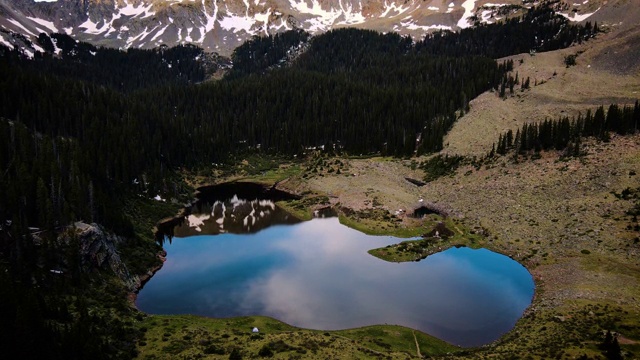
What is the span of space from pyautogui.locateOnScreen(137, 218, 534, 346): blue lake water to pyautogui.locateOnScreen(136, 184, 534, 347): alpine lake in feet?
0.41

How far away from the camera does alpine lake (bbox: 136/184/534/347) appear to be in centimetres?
5403

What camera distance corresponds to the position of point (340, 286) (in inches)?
2456

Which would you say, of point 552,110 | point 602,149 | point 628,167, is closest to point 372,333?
point 628,167

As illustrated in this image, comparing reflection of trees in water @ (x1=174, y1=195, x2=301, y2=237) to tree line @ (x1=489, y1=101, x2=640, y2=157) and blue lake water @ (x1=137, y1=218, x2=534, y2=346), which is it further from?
tree line @ (x1=489, y1=101, x2=640, y2=157)

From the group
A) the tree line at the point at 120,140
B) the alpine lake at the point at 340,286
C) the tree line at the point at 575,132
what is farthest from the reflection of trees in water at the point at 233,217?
the tree line at the point at 575,132

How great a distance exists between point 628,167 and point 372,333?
6075cm

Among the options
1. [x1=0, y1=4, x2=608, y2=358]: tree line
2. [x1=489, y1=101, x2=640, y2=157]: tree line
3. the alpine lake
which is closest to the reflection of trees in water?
the alpine lake

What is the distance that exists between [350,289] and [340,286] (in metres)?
1.49

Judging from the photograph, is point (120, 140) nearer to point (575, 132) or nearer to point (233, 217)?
point (233, 217)

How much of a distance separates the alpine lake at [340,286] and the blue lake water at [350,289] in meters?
0.12

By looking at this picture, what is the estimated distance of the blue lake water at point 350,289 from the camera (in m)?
53.8

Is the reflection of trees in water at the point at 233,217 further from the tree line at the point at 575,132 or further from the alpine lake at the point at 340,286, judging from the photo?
the tree line at the point at 575,132

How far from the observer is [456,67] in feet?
613

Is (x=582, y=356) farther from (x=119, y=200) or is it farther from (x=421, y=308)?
(x=119, y=200)
